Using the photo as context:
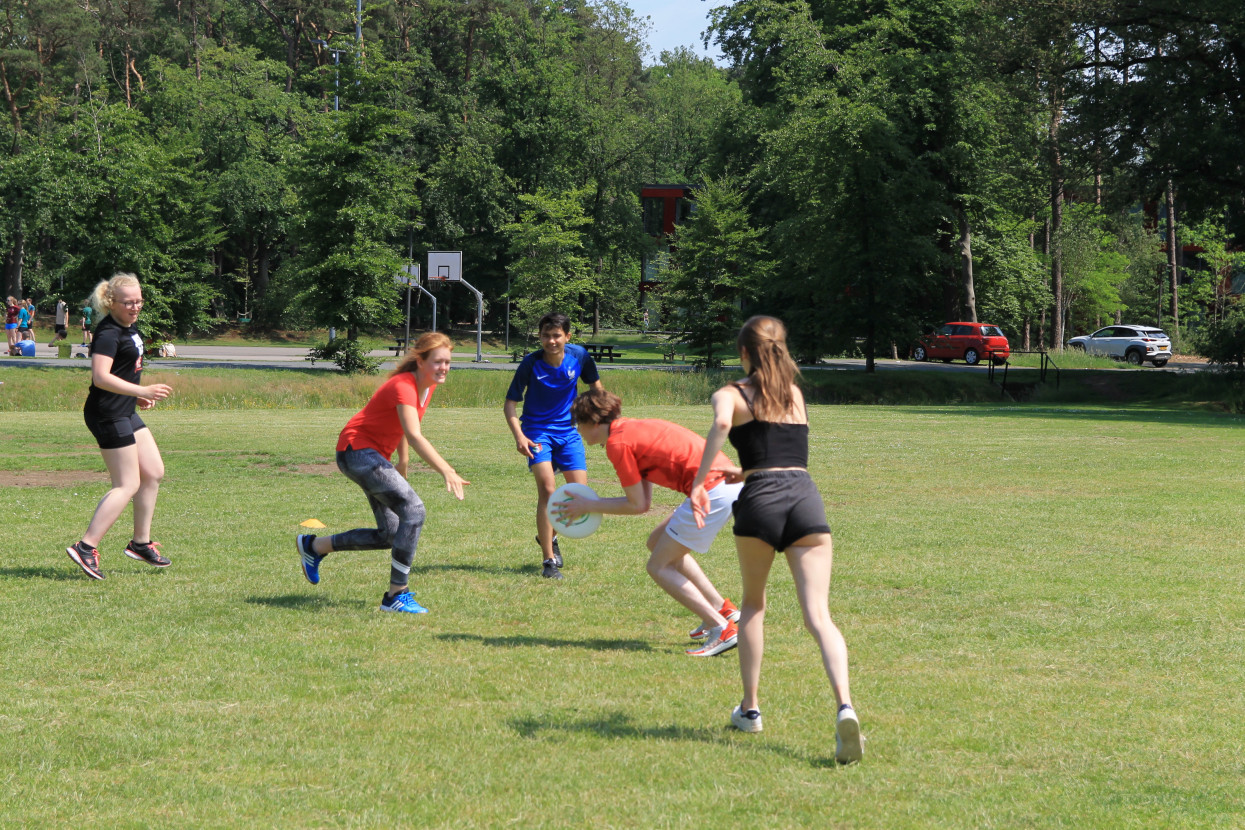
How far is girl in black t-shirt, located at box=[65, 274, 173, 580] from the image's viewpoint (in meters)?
8.48

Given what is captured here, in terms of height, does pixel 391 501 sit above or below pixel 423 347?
below

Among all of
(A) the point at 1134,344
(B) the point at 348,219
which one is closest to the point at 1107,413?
(B) the point at 348,219

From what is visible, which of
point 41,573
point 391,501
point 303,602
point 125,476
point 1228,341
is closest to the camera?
point 391,501

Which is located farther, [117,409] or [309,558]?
[117,409]

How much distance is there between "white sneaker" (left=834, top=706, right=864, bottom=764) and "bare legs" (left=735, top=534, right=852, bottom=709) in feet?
0.24

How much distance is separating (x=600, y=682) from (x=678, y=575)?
2.77 feet

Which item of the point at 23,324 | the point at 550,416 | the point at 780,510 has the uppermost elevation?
the point at 23,324

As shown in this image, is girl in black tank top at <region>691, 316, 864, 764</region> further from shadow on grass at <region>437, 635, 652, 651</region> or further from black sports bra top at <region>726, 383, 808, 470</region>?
shadow on grass at <region>437, 635, 652, 651</region>

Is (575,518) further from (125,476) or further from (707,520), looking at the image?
(125,476)

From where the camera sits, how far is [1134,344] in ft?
185

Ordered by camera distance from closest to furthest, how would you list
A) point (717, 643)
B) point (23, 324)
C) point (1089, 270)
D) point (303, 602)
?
1. point (717, 643)
2. point (303, 602)
3. point (23, 324)
4. point (1089, 270)

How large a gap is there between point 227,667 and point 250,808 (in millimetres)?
2149

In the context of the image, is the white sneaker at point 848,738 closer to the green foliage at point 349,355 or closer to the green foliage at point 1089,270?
the green foliage at point 349,355

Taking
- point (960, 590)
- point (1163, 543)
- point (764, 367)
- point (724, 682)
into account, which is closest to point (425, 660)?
point (724, 682)
